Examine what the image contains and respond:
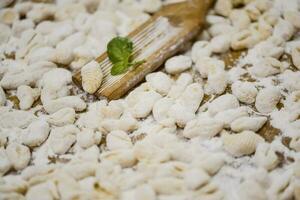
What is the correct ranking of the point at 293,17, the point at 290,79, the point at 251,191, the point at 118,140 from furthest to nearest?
the point at 293,17 → the point at 290,79 → the point at 118,140 → the point at 251,191

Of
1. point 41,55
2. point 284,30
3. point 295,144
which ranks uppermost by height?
point 41,55

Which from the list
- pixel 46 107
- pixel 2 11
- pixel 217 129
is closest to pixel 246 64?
pixel 217 129

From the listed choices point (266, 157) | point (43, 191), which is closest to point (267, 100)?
point (266, 157)

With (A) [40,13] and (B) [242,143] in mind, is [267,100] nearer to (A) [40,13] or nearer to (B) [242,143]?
(B) [242,143]

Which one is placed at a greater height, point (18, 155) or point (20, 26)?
point (20, 26)

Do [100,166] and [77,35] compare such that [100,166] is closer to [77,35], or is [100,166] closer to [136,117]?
[136,117]

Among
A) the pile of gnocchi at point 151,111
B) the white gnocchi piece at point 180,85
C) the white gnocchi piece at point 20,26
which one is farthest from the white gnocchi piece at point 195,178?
the white gnocchi piece at point 20,26

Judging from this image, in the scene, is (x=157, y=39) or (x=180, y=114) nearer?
(x=180, y=114)
